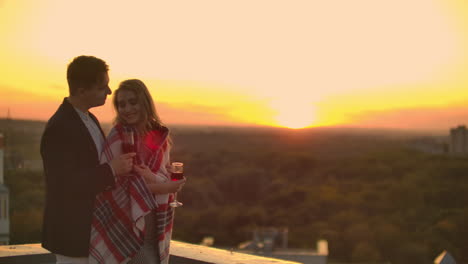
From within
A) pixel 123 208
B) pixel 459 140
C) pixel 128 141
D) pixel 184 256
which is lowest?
pixel 459 140

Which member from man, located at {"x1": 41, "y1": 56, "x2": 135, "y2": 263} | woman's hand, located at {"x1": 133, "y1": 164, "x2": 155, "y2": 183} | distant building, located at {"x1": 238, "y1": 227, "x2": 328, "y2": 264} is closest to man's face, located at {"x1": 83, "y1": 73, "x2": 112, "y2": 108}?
man, located at {"x1": 41, "y1": 56, "x2": 135, "y2": 263}

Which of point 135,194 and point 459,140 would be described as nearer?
point 135,194

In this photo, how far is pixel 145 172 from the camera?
5.99ft

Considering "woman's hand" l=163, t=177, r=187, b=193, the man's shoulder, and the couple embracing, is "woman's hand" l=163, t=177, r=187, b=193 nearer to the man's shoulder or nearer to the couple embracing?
the couple embracing

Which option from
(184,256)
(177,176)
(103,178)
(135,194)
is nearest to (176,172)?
(177,176)

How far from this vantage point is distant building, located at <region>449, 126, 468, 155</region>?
24969 millimetres

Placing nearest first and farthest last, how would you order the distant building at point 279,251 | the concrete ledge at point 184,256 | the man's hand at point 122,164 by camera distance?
the man's hand at point 122,164
the concrete ledge at point 184,256
the distant building at point 279,251

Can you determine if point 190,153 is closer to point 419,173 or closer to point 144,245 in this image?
point 419,173

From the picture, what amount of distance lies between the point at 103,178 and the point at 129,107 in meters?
0.25

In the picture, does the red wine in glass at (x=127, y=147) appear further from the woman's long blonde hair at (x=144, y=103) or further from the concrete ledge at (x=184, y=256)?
the concrete ledge at (x=184, y=256)

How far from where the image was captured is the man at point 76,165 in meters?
1.74

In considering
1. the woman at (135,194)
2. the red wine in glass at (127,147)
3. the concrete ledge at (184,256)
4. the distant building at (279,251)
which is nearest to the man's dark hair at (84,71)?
the woman at (135,194)

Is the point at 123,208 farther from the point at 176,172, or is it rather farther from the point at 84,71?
the point at 84,71

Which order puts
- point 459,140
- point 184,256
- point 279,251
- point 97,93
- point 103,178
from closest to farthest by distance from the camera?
1. point 103,178
2. point 97,93
3. point 184,256
4. point 279,251
5. point 459,140
